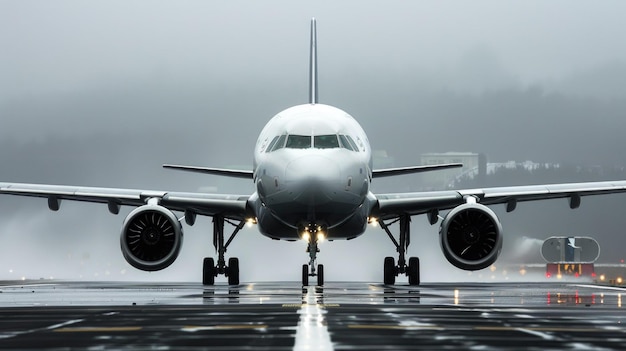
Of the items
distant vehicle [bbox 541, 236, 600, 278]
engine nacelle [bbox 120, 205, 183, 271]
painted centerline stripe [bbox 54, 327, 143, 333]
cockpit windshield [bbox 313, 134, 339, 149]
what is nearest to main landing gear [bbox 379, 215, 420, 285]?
cockpit windshield [bbox 313, 134, 339, 149]

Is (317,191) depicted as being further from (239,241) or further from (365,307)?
(239,241)

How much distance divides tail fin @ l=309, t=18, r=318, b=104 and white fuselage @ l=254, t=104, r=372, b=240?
704 cm

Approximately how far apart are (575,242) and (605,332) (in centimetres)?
3779

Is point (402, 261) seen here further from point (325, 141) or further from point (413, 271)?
point (325, 141)

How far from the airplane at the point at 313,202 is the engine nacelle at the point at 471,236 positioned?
3cm

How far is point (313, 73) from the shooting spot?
40906 millimetres

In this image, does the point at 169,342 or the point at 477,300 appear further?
the point at 477,300

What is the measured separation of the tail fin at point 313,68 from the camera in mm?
39353

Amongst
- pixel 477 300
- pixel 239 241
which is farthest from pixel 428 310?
pixel 239 241

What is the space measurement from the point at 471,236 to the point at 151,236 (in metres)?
8.39

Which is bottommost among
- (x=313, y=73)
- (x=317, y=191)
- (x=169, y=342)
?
(x=169, y=342)

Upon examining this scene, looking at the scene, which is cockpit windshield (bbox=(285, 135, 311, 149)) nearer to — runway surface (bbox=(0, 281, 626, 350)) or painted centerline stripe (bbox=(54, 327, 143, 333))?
runway surface (bbox=(0, 281, 626, 350))

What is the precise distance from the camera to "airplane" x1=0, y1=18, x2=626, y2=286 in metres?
28.9

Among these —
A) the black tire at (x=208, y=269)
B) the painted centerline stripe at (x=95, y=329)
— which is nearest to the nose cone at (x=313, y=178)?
the black tire at (x=208, y=269)
